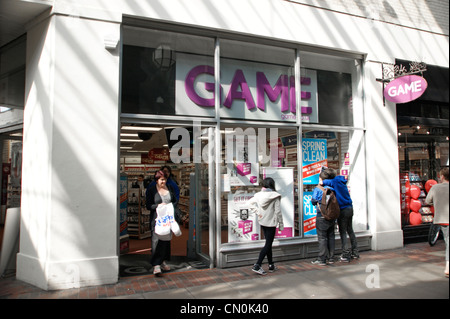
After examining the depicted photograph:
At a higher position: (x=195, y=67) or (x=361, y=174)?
(x=195, y=67)

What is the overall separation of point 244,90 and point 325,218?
295 centimetres

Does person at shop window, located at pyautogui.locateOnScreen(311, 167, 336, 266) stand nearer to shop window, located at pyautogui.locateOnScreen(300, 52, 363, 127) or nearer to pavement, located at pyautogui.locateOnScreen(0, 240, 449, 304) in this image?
pavement, located at pyautogui.locateOnScreen(0, 240, 449, 304)

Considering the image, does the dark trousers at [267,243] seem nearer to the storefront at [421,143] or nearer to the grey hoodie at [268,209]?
the grey hoodie at [268,209]

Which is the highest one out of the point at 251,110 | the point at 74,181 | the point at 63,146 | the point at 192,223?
the point at 251,110

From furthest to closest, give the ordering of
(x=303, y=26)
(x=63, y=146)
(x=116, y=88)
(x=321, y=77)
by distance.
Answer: (x=321, y=77) → (x=303, y=26) → (x=116, y=88) → (x=63, y=146)

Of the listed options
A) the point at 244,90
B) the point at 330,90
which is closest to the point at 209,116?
the point at 244,90

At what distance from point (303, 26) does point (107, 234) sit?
5.62 metres

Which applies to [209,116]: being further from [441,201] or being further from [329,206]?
[441,201]

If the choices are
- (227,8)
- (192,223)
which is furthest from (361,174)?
(227,8)

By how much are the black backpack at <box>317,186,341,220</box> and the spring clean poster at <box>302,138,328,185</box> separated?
93 cm

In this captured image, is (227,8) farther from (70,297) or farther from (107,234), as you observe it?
(70,297)

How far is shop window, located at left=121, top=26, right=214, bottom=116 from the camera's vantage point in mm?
Result: 5992

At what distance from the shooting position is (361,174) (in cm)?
786

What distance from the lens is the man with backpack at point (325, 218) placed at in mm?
6359
